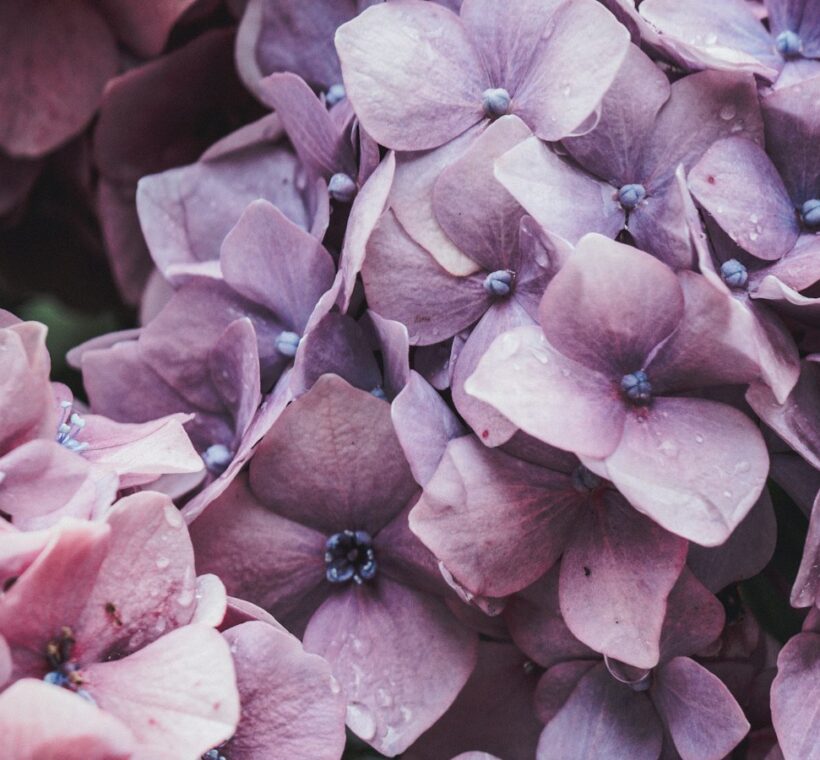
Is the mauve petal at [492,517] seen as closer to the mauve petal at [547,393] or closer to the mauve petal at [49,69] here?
the mauve petal at [547,393]

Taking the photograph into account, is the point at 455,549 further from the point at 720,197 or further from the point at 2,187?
the point at 2,187

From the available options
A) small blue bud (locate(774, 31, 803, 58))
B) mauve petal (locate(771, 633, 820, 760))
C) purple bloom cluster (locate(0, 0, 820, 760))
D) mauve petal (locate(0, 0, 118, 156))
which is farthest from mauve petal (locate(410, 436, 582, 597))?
mauve petal (locate(0, 0, 118, 156))

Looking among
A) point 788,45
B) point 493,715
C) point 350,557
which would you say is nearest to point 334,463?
point 350,557

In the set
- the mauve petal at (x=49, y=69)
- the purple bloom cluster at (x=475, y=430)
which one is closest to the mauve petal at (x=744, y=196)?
the purple bloom cluster at (x=475, y=430)

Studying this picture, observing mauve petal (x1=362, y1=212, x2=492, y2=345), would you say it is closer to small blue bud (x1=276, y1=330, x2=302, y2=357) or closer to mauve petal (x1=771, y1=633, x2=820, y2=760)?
small blue bud (x1=276, y1=330, x2=302, y2=357)

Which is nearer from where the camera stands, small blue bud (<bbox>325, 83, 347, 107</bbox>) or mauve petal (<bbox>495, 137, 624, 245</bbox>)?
mauve petal (<bbox>495, 137, 624, 245</bbox>)

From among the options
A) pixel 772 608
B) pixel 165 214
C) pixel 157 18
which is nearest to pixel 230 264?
pixel 165 214
